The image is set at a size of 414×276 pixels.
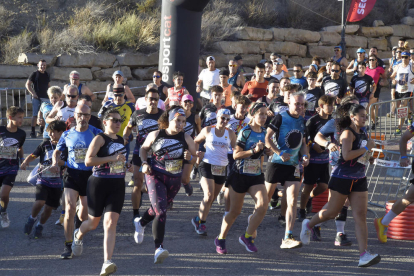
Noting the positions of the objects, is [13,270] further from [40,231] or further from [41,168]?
[41,168]

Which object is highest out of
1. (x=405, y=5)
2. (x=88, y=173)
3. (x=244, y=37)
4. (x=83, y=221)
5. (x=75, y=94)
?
(x=405, y=5)

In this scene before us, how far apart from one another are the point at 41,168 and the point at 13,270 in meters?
1.50

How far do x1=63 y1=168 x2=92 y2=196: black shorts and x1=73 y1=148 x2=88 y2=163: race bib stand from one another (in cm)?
12

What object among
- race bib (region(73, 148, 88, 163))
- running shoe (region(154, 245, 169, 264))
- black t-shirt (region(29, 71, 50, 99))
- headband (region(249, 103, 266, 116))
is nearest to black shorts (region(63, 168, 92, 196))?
race bib (region(73, 148, 88, 163))

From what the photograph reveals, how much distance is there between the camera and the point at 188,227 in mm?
6918

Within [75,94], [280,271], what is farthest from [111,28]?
[280,271]

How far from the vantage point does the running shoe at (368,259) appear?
17.7 ft

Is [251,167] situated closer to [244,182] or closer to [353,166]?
[244,182]

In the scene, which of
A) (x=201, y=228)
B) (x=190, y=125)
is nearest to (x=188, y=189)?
(x=190, y=125)

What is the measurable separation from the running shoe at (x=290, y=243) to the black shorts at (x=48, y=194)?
112 inches

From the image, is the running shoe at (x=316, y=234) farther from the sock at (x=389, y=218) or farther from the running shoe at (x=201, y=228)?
the running shoe at (x=201, y=228)

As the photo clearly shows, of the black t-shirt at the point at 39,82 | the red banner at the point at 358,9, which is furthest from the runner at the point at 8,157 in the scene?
the red banner at the point at 358,9

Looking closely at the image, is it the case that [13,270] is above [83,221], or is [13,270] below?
below

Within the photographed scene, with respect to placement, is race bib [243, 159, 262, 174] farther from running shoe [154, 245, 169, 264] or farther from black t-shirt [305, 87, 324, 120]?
black t-shirt [305, 87, 324, 120]
